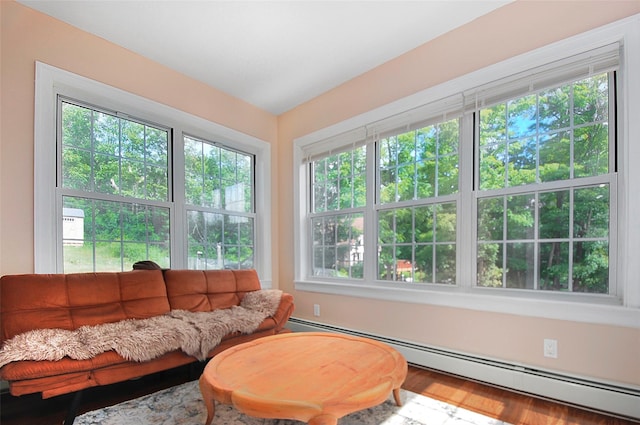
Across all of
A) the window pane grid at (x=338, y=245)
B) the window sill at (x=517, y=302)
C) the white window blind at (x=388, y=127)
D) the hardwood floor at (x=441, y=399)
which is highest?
the white window blind at (x=388, y=127)

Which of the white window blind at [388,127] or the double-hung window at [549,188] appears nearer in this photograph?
the double-hung window at [549,188]

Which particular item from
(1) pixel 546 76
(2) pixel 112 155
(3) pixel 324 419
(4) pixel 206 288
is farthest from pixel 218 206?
(1) pixel 546 76

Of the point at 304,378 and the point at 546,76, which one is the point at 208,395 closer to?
the point at 304,378

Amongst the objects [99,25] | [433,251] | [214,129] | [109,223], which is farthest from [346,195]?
[99,25]

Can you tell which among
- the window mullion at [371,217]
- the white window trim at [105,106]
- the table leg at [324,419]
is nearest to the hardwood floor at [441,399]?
the white window trim at [105,106]

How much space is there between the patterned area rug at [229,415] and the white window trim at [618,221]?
0.76 m

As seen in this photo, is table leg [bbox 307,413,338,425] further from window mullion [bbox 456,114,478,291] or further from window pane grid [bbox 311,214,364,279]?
window pane grid [bbox 311,214,364,279]

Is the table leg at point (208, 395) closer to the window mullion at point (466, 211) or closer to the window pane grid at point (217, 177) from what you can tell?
the window mullion at point (466, 211)

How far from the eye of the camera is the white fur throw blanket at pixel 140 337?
1693 mm

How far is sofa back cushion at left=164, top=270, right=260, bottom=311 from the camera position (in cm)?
270

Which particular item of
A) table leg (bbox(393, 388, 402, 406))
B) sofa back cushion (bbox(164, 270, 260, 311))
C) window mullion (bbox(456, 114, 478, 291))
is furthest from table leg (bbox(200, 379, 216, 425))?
window mullion (bbox(456, 114, 478, 291))

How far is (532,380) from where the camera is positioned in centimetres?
204

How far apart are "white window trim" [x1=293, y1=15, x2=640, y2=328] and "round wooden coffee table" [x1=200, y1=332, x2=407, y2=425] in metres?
0.90

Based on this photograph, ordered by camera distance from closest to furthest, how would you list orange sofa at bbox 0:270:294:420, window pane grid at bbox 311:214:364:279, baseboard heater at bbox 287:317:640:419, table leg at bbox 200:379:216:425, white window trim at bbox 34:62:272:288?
table leg at bbox 200:379:216:425 < orange sofa at bbox 0:270:294:420 < baseboard heater at bbox 287:317:640:419 < white window trim at bbox 34:62:272:288 < window pane grid at bbox 311:214:364:279
